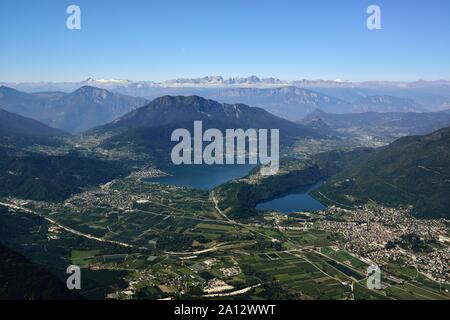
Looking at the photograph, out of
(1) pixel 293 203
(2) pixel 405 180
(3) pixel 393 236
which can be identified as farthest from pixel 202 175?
(3) pixel 393 236

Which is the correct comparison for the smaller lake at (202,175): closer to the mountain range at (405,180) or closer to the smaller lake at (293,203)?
the smaller lake at (293,203)

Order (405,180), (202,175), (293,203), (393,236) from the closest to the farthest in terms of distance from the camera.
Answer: (393,236) → (293,203) → (405,180) → (202,175)

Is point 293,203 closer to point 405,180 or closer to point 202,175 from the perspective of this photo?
point 405,180

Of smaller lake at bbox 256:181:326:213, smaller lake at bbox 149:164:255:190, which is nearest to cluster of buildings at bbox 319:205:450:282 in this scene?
smaller lake at bbox 256:181:326:213
